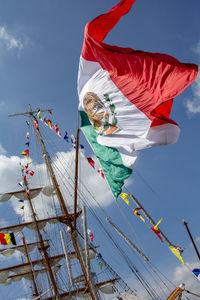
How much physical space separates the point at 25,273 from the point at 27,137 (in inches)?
826

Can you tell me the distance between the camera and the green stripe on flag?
32.7 ft

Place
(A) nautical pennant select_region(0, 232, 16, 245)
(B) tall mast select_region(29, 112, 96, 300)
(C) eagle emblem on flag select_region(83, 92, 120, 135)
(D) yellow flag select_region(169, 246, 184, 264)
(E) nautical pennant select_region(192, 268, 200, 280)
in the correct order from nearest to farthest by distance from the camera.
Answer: (C) eagle emblem on flag select_region(83, 92, 120, 135), (D) yellow flag select_region(169, 246, 184, 264), (E) nautical pennant select_region(192, 268, 200, 280), (B) tall mast select_region(29, 112, 96, 300), (A) nautical pennant select_region(0, 232, 16, 245)

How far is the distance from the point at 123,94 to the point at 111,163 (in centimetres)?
258

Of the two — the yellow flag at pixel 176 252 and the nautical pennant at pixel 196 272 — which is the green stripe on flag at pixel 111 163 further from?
the nautical pennant at pixel 196 272

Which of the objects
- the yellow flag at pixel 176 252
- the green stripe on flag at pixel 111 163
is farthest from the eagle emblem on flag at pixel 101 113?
the yellow flag at pixel 176 252

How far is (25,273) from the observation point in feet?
125

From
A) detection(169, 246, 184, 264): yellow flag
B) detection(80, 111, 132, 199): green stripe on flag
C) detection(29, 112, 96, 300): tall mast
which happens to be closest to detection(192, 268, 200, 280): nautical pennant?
detection(169, 246, 184, 264): yellow flag

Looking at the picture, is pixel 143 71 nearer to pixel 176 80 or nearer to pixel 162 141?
pixel 176 80

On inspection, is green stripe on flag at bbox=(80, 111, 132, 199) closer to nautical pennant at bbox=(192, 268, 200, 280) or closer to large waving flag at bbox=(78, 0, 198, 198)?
large waving flag at bbox=(78, 0, 198, 198)

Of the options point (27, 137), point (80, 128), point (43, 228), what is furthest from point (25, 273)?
point (80, 128)

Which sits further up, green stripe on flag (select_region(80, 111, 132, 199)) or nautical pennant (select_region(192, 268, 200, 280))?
green stripe on flag (select_region(80, 111, 132, 199))

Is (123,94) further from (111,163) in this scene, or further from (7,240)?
(7,240)

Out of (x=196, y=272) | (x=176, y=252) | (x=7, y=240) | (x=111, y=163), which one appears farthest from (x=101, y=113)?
(x=7, y=240)

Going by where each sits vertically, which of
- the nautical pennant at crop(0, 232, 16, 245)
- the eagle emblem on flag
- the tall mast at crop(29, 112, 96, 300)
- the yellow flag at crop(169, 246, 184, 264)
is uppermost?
the nautical pennant at crop(0, 232, 16, 245)
